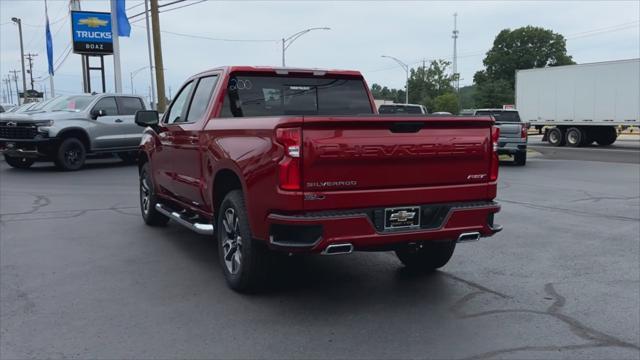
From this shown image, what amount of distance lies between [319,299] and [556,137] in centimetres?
2792

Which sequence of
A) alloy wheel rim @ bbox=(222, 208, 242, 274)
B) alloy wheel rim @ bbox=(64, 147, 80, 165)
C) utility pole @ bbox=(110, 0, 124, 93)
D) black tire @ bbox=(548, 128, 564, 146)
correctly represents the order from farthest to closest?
black tire @ bbox=(548, 128, 564, 146) < utility pole @ bbox=(110, 0, 124, 93) < alloy wheel rim @ bbox=(64, 147, 80, 165) < alloy wheel rim @ bbox=(222, 208, 242, 274)

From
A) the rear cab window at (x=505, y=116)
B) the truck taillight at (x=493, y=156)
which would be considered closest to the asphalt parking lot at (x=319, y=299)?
the truck taillight at (x=493, y=156)

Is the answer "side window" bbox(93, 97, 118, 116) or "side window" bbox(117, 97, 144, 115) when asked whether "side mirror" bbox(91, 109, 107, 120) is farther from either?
"side window" bbox(117, 97, 144, 115)

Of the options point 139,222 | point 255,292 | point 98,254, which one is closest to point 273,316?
point 255,292

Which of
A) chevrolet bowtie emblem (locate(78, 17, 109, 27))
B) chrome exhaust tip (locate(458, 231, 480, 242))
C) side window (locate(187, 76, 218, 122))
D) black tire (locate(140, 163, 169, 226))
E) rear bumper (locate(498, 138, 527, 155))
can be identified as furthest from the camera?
chevrolet bowtie emblem (locate(78, 17, 109, 27))

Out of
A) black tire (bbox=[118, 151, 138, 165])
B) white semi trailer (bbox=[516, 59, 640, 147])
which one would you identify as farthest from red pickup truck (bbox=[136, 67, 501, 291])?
white semi trailer (bbox=[516, 59, 640, 147])

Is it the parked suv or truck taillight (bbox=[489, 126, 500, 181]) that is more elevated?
truck taillight (bbox=[489, 126, 500, 181])

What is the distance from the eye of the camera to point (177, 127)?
6.42 metres

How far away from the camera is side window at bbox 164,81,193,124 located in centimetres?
678

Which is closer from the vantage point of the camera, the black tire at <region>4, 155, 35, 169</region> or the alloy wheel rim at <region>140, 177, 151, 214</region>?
the alloy wheel rim at <region>140, 177, 151, 214</region>

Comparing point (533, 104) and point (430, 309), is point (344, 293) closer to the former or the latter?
point (430, 309)

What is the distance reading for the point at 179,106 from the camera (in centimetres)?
696

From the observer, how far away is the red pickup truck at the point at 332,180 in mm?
4184

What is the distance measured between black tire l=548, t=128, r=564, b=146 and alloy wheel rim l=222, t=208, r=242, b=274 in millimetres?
27825
